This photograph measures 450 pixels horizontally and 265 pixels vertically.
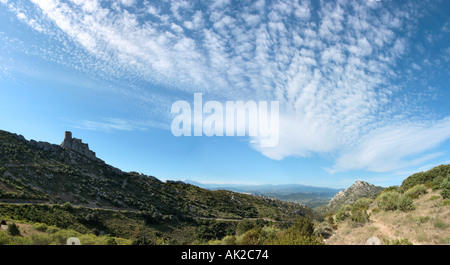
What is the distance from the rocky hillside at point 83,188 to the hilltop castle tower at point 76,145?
8.55 ft

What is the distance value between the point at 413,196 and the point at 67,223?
44008 mm

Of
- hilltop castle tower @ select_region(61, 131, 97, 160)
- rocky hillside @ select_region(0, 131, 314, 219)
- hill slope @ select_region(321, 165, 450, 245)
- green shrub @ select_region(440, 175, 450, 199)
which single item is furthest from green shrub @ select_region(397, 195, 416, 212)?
hilltop castle tower @ select_region(61, 131, 97, 160)

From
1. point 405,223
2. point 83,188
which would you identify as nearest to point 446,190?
point 405,223

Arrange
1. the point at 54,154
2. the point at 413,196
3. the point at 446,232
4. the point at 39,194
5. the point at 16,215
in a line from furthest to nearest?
the point at 54,154 < the point at 39,194 < the point at 16,215 < the point at 413,196 < the point at 446,232

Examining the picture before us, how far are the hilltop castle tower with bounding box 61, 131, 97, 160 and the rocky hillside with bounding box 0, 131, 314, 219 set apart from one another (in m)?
2.61

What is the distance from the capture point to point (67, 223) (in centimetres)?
2880

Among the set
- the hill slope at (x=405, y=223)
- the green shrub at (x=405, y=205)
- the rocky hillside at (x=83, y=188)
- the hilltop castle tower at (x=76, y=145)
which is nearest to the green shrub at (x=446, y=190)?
the hill slope at (x=405, y=223)

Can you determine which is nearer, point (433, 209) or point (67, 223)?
point (433, 209)

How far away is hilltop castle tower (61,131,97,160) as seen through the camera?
6925cm

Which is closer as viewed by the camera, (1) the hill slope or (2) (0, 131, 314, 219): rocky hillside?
(1) the hill slope

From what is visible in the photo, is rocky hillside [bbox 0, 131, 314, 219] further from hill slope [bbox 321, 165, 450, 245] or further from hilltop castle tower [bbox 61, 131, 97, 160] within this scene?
hill slope [bbox 321, 165, 450, 245]

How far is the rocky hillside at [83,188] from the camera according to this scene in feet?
124
